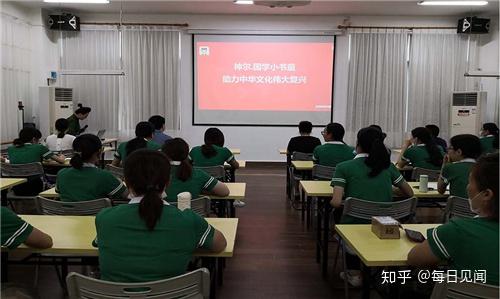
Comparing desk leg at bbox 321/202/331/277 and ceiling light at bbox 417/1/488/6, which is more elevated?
ceiling light at bbox 417/1/488/6

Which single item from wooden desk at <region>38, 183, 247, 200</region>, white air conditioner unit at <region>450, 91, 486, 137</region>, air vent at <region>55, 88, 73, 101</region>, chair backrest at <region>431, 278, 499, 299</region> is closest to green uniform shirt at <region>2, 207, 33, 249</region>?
wooden desk at <region>38, 183, 247, 200</region>

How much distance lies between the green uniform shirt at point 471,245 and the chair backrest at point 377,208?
1.11m

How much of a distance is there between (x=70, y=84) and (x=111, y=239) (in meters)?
8.02

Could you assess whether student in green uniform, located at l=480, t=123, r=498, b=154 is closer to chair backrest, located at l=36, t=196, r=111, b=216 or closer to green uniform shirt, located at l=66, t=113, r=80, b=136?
chair backrest, located at l=36, t=196, r=111, b=216

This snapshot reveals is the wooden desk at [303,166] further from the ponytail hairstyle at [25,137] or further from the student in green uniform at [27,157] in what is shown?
the ponytail hairstyle at [25,137]

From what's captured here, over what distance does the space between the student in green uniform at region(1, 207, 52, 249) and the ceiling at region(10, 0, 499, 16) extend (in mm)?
6523

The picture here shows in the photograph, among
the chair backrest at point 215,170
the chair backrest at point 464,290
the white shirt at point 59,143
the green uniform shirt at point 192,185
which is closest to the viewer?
the chair backrest at point 464,290

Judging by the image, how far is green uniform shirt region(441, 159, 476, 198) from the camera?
10.2 ft

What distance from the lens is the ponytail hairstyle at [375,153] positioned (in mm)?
2879

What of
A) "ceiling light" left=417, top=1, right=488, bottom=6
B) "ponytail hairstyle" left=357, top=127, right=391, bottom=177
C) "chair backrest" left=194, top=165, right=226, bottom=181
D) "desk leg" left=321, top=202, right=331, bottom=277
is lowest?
"desk leg" left=321, top=202, right=331, bottom=277

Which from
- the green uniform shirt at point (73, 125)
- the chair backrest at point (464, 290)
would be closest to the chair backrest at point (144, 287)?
the chair backrest at point (464, 290)

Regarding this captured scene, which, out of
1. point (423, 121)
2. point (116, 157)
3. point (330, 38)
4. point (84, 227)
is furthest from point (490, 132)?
point (84, 227)

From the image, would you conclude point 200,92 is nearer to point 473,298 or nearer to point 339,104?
point 339,104

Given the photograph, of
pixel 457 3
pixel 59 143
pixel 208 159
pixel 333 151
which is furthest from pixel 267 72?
pixel 208 159
